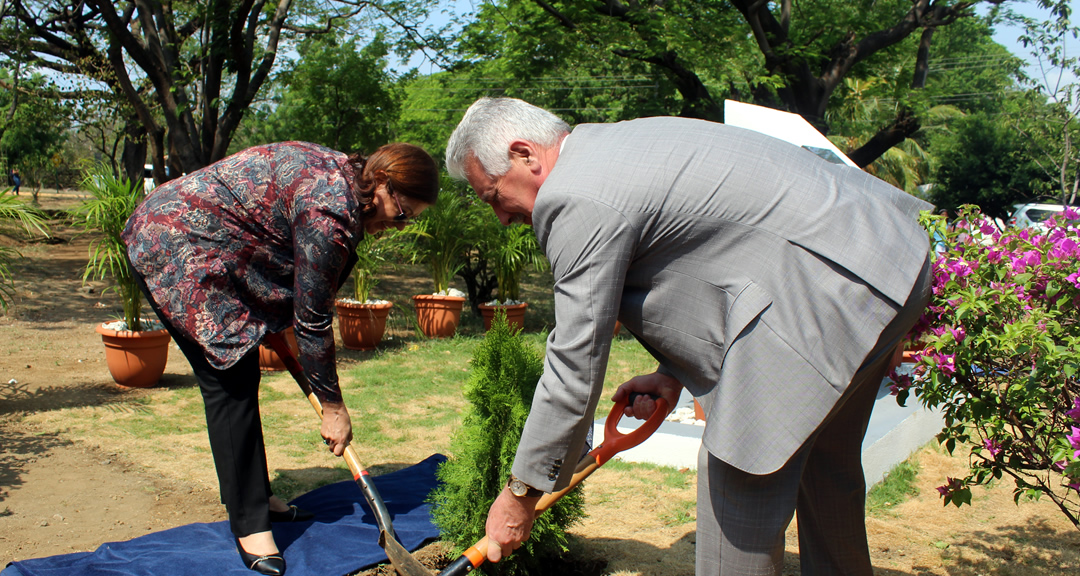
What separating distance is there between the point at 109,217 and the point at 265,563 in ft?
11.1

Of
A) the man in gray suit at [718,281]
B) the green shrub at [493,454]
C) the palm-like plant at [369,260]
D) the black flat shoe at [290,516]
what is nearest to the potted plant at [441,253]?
the palm-like plant at [369,260]

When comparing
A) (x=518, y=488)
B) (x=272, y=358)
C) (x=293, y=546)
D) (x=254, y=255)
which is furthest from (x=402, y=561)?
(x=272, y=358)

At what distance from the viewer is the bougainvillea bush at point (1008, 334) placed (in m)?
2.05

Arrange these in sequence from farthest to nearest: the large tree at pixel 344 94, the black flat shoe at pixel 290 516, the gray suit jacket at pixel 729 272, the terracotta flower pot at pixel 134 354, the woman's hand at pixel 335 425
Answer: the large tree at pixel 344 94 < the terracotta flower pot at pixel 134 354 < the black flat shoe at pixel 290 516 < the woman's hand at pixel 335 425 < the gray suit jacket at pixel 729 272

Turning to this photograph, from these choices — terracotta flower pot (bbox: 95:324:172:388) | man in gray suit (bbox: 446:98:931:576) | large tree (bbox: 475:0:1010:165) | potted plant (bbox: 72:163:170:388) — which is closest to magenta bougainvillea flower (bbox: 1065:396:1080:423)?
man in gray suit (bbox: 446:98:931:576)

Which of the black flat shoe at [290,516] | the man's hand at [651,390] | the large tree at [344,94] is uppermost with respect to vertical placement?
the large tree at [344,94]

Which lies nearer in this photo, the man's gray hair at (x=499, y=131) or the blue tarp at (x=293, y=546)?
the man's gray hair at (x=499, y=131)

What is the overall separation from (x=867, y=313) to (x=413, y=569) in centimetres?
165

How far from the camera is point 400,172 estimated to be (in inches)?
106

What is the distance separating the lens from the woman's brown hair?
2683mm

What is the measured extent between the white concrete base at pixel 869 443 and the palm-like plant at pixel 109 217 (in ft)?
11.3

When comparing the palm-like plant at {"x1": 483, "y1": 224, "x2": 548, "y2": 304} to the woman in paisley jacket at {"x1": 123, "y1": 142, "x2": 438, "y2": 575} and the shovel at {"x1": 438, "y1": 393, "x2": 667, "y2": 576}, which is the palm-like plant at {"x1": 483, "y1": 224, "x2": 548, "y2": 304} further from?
the shovel at {"x1": 438, "y1": 393, "x2": 667, "y2": 576}

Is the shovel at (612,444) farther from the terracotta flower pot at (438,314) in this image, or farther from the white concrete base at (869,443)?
the terracotta flower pot at (438,314)

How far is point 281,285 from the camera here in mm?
2865
